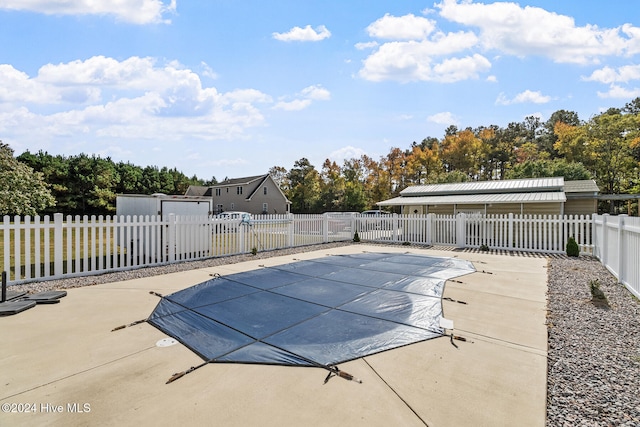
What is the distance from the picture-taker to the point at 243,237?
399 inches

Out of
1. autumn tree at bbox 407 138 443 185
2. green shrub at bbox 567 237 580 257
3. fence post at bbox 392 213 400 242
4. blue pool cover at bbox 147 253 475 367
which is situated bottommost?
blue pool cover at bbox 147 253 475 367

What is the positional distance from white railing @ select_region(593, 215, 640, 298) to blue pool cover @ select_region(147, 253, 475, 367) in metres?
2.77

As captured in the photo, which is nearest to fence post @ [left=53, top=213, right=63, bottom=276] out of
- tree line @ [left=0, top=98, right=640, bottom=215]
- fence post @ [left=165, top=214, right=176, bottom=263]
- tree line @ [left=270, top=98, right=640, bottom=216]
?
fence post @ [left=165, top=214, right=176, bottom=263]

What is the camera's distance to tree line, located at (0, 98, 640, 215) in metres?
28.9

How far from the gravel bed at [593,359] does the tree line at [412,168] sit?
22848 mm

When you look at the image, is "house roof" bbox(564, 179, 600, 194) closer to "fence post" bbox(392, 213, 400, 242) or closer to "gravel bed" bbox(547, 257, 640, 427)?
"fence post" bbox(392, 213, 400, 242)

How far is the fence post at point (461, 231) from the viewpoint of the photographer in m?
12.4

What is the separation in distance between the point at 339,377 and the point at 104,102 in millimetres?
13413

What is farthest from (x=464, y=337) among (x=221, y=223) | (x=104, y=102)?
(x=104, y=102)

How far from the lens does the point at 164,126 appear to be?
17656 millimetres

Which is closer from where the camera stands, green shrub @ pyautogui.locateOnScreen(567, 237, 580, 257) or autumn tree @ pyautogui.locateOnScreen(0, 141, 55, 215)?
green shrub @ pyautogui.locateOnScreen(567, 237, 580, 257)

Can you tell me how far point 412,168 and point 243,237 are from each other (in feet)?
115

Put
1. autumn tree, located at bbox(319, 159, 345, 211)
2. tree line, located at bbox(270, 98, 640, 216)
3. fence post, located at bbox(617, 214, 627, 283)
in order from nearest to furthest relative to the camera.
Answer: fence post, located at bbox(617, 214, 627, 283) → tree line, located at bbox(270, 98, 640, 216) → autumn tree, located at bbox(319, 159, 345, 211)

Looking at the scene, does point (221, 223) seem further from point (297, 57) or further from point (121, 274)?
point (297, 57)
